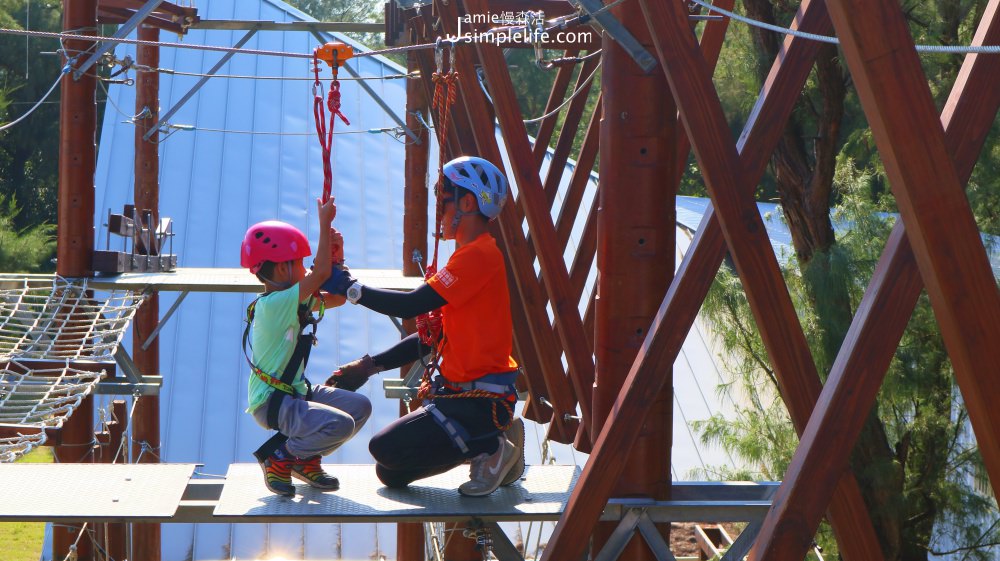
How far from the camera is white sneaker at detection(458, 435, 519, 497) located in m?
4.00

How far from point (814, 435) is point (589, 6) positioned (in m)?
1.61

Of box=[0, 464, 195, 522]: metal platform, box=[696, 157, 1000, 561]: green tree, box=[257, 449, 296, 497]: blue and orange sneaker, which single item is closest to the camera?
box=[0, 464, 195, 522]: metal platform

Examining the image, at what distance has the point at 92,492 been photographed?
12.6ft

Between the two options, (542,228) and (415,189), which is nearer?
(542,228)

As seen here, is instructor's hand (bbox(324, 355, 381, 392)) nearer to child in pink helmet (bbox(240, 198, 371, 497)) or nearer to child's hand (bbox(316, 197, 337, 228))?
child in pink helmet (bbox(240, 198, 371, 497))

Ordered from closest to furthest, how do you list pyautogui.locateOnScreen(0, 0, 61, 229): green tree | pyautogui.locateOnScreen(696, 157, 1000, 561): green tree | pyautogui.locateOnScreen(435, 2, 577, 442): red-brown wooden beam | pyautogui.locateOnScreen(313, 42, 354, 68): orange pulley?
pyautogui.locateOnScreen(313, 42, 354, 68): orange pulley
pyautogui.locateOnScreen(435, 2, 577, 442): red-brown wooden beam
pyautogui.locateOnScreen(696, 157, 1000, 561): green tree
pyautogui.locateOnScreen(0, 0, 61, 229): green tree

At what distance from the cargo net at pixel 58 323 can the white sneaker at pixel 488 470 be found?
12.6 ft

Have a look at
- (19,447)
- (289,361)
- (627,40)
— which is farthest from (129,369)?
(627,40)

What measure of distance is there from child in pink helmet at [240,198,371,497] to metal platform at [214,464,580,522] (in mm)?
119

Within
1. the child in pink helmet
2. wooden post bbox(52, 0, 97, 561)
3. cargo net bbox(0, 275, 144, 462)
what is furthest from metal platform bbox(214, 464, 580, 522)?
wooden post bbox(52, 0, 97, 561)

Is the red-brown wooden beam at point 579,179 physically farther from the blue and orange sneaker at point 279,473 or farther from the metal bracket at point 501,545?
the blue and orange sneaker at point 279,473

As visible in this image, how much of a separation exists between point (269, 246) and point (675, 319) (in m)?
1.46

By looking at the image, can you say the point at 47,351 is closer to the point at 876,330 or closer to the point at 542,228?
the point at 542,228

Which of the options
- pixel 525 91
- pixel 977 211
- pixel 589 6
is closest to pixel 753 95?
pixel 977 211
